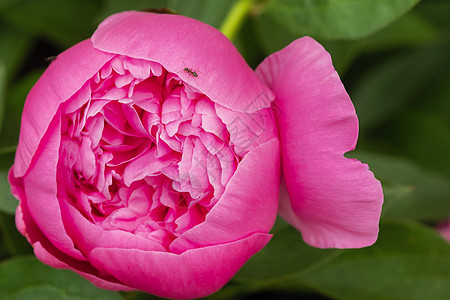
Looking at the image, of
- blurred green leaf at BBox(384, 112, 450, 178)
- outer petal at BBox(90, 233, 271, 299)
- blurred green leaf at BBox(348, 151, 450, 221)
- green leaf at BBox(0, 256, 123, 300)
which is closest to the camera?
outer petal at BBox(90, 233, 271, 299)

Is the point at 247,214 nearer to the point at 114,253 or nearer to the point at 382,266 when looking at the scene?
the point at 114,253

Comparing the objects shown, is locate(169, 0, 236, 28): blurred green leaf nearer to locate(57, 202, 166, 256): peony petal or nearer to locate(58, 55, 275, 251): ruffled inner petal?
locate(58, 55, 275, 251): ruffled inner petal

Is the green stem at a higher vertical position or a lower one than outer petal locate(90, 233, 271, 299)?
higher

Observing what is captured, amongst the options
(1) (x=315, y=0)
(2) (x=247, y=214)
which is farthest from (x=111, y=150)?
(1) (x=315, y=0)

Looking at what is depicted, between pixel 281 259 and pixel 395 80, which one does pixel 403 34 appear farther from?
pixel 281 259

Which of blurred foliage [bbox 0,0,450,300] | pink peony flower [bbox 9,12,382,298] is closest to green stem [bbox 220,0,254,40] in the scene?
blurred foliage [bbox 0,0,450,300]

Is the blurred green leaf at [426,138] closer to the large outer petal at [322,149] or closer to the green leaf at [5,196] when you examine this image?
the large outer petal at [322,149]

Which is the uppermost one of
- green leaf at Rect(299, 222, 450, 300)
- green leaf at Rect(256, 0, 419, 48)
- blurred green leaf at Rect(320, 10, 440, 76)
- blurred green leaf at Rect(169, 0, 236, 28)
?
green leaf at Rect(256, 0, 419, 48)

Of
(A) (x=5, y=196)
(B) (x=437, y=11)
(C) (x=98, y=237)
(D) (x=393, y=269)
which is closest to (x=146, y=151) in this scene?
(C) (x=98, y=237)
